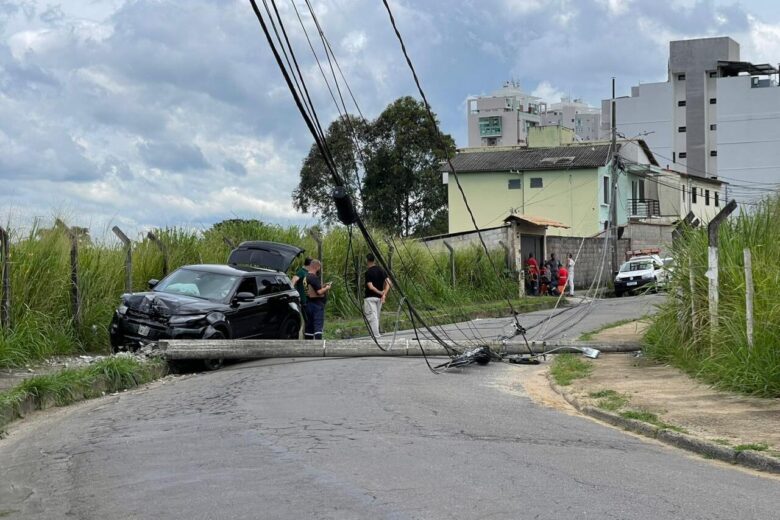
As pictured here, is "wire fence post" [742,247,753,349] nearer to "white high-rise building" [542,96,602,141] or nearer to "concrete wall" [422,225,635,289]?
"concrete wall" [422,225,635,289]

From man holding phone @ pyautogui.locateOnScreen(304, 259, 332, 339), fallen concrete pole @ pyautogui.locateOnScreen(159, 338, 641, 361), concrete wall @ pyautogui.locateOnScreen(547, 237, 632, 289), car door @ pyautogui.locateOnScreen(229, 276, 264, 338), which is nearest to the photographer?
fallen concrete pole @ pyautogui.locateOnScreen(159, 338, 641, 361)

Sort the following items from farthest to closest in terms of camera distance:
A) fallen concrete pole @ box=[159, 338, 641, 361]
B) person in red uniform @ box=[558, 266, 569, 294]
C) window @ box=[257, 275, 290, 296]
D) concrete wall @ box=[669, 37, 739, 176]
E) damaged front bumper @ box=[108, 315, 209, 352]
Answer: concrete wall @ box=[669, 37, 739, 176], person in red uniform @ box=[558, 266, 569, 294], window @ box=[257, 275, 290, 296], damaged front bumper @ box=[108, 315, 209, 352], fallen concrete pole @ box=[159, 338, 641, 361]

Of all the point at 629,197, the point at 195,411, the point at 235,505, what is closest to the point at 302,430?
the point at 195,411

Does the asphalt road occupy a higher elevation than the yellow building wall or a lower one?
lower

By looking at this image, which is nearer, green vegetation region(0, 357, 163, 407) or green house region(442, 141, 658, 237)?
green vegetation region(0, 357, 163, 407)

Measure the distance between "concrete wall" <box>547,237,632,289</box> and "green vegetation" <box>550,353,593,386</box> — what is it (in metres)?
27.5

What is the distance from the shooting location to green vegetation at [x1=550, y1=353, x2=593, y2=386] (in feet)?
43.2

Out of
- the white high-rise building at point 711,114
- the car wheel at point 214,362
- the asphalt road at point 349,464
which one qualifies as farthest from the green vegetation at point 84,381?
the white high-rise building at point 711,114

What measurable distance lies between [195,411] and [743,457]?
5.76 metres

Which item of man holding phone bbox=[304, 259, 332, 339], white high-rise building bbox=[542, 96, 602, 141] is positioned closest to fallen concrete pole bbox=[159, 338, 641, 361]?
man holding phone bbox=[304, 259, 332, 339]

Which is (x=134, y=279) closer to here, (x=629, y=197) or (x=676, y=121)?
(x=629, y=197)

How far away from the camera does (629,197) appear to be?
60.9 metres

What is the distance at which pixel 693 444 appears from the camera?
8.53m

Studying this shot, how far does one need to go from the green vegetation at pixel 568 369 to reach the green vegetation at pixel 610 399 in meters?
1.27
